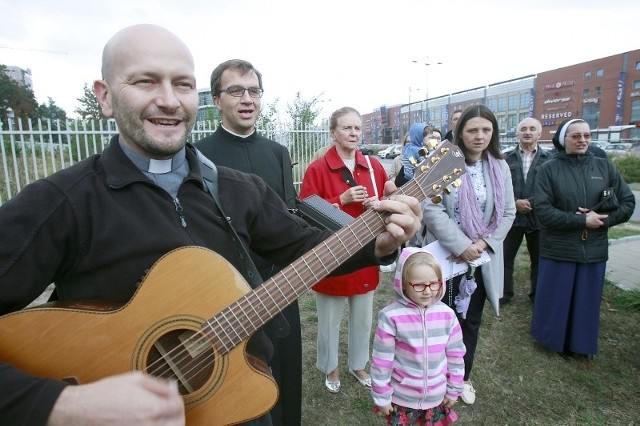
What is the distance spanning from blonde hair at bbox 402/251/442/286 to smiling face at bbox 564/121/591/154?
7.22 feet

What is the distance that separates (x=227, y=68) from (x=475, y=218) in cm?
218

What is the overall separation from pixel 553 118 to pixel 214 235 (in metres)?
78.0

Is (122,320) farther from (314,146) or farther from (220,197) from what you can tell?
(314,146)

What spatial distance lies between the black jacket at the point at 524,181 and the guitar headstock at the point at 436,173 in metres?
3.60

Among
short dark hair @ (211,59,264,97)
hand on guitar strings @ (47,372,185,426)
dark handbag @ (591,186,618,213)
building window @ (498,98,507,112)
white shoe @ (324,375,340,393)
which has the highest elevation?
building window @ (498,98,507,112)

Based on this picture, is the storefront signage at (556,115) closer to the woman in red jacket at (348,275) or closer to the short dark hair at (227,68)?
the woman in red jacket at (348,275)

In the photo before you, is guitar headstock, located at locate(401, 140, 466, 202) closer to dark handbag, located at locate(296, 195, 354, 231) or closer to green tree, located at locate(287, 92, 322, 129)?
dark handbag, located at locate(296, 195, 354, 231)

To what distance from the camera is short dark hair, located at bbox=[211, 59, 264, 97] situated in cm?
271

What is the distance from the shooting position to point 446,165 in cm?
181

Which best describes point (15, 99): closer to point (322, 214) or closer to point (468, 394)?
point (322, 214)

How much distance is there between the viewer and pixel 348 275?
3.35 m

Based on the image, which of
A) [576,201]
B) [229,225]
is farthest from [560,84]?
[229,225]

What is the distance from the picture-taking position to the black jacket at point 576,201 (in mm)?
3705

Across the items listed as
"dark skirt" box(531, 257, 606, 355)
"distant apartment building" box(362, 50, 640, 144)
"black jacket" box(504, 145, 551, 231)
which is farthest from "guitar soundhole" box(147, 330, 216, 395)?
"distant apartment building" box(362, 50, 640, 144)
